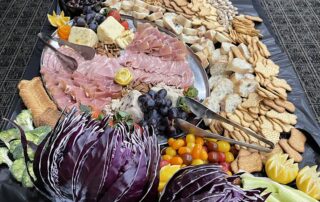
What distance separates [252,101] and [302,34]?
194 cm

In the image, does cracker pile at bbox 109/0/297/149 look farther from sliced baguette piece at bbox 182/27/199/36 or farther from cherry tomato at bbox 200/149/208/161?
cherry tomato at bbox 200/149/208/161

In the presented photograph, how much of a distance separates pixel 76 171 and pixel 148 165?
7.8 inches

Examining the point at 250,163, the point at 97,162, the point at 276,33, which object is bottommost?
the point at 276,33

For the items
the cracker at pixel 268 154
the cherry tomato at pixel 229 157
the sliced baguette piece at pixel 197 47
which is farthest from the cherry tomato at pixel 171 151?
the sliced baguette piece at pixel 197 47

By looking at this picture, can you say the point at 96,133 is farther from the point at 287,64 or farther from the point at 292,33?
the point at 292,33

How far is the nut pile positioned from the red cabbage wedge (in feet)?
3.09

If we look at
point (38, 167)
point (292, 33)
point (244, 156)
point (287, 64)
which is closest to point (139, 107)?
point (244, 156)

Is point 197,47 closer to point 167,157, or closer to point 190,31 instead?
point 190,31

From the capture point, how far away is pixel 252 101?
1661mm

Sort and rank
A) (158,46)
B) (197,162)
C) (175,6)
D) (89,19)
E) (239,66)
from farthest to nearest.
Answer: (175,6) → (89,19) → (158,46) → (239,66) → (197,162)

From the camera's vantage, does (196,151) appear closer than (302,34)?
Yes

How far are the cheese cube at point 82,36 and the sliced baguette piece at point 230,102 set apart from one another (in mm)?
804

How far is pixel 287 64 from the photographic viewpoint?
1986 mm

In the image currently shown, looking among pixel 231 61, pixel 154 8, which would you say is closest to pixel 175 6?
pixel 154 8
